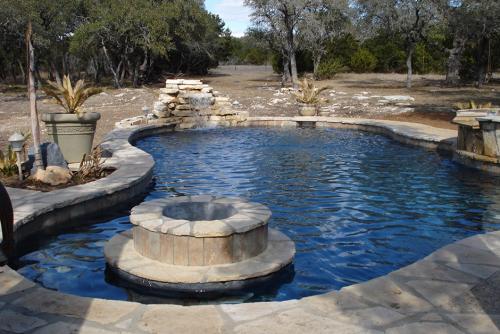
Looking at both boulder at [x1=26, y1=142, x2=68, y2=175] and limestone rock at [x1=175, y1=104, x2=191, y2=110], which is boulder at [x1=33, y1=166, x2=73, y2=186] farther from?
limestone rock at [x1=175, y1=104, x2=191, y2=110]

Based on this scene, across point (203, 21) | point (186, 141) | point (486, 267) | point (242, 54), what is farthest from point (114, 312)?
point (242, 54)

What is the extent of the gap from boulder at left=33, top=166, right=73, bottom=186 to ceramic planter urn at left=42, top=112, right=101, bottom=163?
1356 mm

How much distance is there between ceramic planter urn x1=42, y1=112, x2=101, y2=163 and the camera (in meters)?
8.44

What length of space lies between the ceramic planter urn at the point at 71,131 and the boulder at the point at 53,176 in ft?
4.45

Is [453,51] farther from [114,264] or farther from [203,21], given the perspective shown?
[114,264]

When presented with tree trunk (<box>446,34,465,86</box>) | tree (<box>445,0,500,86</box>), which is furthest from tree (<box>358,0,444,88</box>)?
tree trunk (<box>446,34,465,86</box>)

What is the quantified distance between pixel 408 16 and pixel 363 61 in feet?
48.7

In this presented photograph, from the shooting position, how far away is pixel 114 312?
3.28 m

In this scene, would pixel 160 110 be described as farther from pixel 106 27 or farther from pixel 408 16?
pixel 408 16

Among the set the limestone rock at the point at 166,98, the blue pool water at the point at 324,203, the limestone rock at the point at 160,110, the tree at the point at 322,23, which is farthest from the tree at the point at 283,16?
the blue pool water at the point at 324,203

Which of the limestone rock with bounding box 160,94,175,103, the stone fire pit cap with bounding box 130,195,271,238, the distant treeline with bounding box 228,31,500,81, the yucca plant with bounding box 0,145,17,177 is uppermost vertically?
the distant treeline with bounding box 228,31,500,81

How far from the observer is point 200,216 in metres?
5.02

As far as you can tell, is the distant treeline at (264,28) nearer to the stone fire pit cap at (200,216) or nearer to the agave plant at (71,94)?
the agave plant at (71,94)

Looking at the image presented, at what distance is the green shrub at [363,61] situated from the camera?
39.8 m
